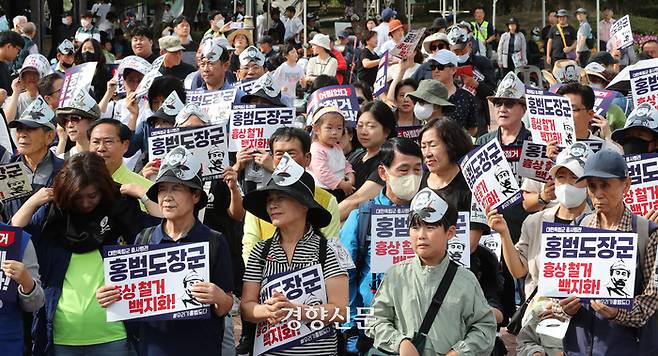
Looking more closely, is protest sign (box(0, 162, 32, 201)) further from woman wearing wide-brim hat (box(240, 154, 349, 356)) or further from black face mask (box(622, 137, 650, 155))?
black face mask (box(622, 137, 650, 155))

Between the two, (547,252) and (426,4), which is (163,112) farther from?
(426,4)

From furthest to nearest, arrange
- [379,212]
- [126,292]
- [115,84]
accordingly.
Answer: [115,84] → [379,212] → [126,292]

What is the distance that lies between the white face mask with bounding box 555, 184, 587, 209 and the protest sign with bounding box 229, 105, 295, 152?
8.66 ft

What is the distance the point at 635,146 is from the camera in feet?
28.6

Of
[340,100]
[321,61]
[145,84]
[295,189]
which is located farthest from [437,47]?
→ [295,189]

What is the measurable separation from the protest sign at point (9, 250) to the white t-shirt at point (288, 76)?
9342 millimetres

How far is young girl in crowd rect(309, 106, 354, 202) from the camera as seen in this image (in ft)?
30.2

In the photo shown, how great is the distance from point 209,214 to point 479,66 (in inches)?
341

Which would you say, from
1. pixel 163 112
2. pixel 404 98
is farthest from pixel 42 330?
pixel 404 98

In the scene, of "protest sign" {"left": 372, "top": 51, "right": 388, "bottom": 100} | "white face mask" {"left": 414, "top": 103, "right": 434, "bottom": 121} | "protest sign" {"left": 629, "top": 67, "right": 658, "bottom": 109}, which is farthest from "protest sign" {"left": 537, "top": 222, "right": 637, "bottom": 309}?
"protest sign" {"left": 372, "top": 51, "right": 388, "bottom": 100}

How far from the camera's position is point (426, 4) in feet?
179

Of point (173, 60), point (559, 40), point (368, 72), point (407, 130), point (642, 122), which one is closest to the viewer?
point (642, 122)

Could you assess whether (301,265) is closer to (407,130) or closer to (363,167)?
(363,167)

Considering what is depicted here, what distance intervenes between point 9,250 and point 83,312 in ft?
1.72
